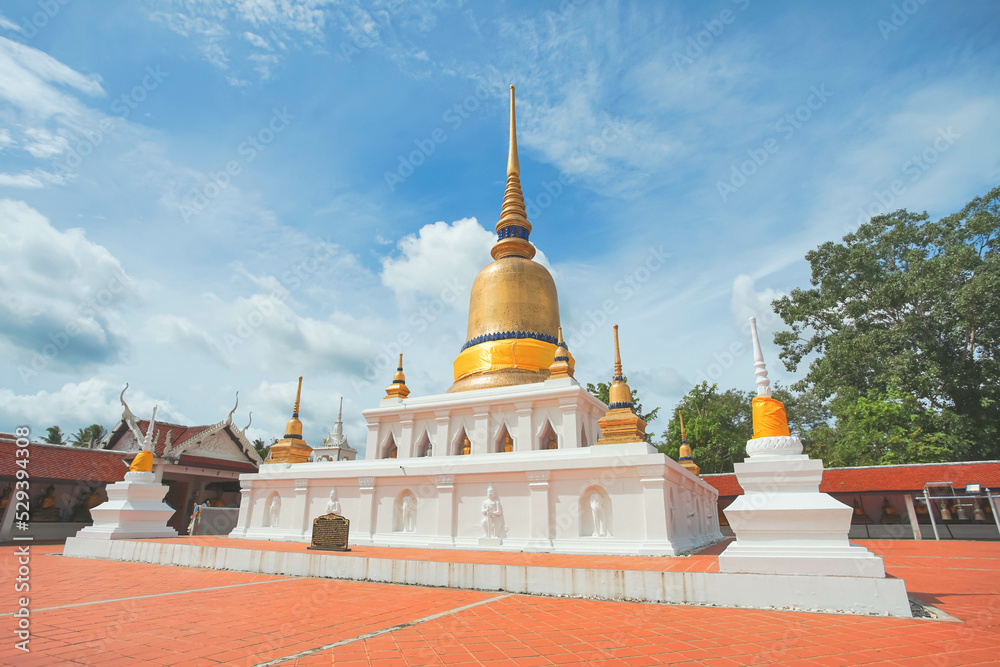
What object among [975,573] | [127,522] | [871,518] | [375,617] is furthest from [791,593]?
[871,518]

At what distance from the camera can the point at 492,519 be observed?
13.2 m

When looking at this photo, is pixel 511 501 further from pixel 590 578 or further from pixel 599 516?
pixel 590 578

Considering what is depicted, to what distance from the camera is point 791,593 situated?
596 centimetres

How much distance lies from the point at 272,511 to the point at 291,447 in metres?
2.30

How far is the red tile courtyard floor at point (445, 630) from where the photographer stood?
13.5 feet

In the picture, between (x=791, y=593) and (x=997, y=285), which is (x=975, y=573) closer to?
(x=791, y=593)

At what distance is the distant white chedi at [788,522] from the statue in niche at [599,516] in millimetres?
5541

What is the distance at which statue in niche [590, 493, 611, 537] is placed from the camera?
12.1 m

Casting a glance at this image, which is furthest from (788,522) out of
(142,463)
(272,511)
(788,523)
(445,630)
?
(272,511)

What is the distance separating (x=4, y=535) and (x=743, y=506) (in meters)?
22.1

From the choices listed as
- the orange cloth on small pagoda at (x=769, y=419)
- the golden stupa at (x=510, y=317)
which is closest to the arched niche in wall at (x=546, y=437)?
the golden stupa at (x=510, y=317)

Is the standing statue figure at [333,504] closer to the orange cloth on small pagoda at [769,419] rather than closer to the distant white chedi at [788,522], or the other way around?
the distant white chedi at [788,522]

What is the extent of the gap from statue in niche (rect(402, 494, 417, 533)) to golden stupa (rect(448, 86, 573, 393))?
15.1 ft

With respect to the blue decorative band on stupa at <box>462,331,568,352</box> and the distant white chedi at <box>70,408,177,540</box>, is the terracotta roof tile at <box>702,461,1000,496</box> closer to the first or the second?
the blue decorative band on stupa at <box>462,331,568,352</box>
